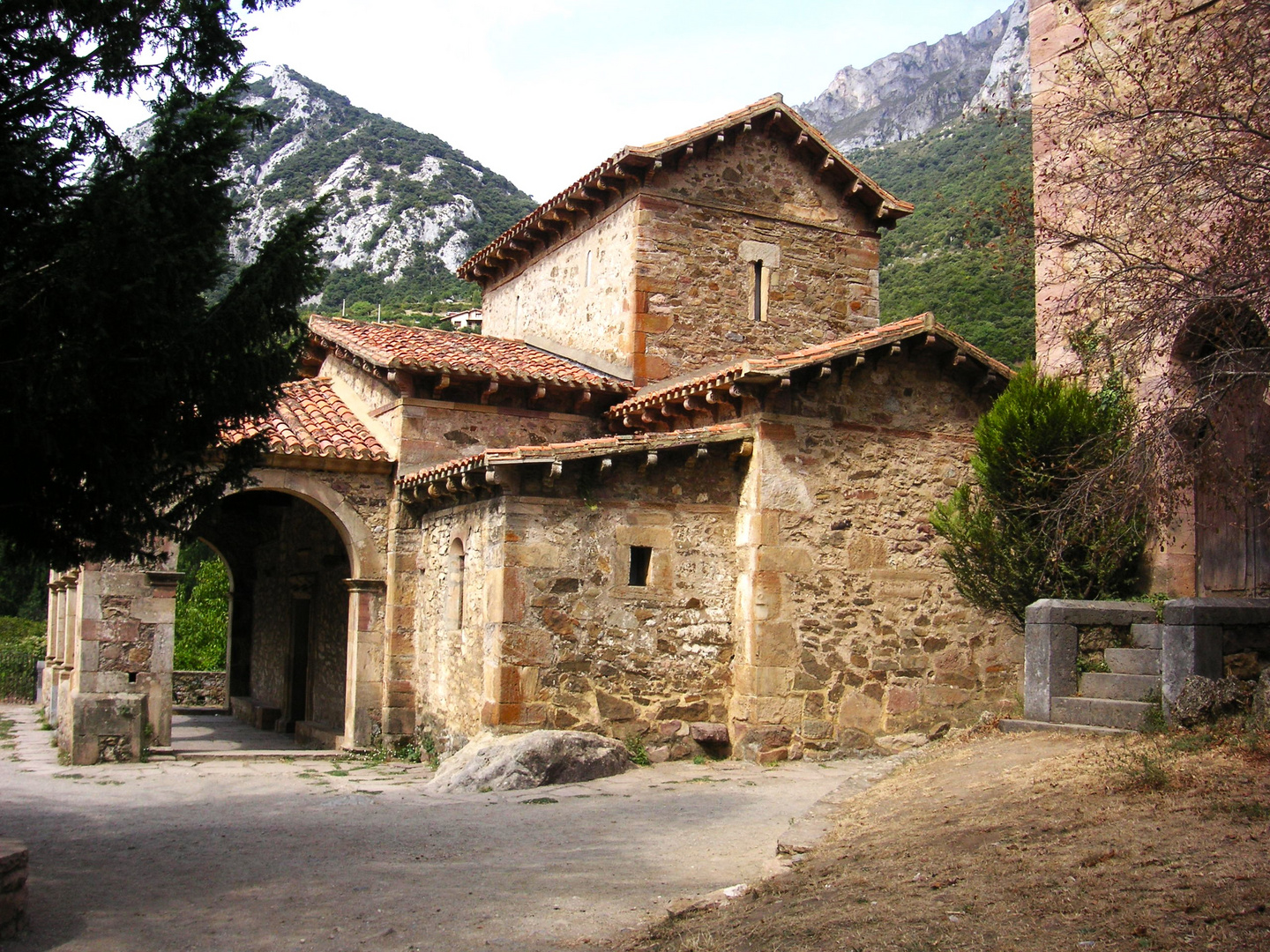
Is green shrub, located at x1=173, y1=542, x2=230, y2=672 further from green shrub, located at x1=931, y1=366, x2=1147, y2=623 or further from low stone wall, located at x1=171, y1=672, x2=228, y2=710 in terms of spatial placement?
green shrub, located at x1=931, y1=366, x2=1147, y2=623

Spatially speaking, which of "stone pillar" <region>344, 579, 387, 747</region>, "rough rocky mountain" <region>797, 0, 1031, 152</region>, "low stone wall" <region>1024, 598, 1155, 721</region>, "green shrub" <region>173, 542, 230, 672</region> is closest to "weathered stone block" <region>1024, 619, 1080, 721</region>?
→ "low stone wall" <region>1024, 598, 1155, 721</region>

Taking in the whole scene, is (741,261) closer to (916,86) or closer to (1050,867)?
(1050,867)

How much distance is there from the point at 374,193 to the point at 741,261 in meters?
37.5

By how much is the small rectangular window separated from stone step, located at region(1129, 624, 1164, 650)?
4976 mm

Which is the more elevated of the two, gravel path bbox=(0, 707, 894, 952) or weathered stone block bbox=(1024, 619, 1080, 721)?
weathered stone block bbox=(1024, 619, 1080, 721)

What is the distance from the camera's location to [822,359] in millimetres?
11969

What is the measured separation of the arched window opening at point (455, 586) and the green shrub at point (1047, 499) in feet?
18.9

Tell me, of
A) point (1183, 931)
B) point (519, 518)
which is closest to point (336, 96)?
point (519, 518)

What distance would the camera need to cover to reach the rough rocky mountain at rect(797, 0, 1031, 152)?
6462cm

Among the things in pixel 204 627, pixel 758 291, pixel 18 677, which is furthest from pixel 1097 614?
pixel 204 627

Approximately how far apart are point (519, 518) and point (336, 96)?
55.4m

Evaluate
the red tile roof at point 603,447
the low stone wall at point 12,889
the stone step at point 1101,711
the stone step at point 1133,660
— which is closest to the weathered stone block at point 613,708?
the red tile roof at point 603,447

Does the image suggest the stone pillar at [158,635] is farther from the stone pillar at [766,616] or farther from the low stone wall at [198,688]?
the low stone wall at [198,688]

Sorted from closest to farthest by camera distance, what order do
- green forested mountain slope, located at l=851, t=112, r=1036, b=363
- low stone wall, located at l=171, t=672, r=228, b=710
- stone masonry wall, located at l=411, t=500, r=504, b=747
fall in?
stone masonry wall, located at l=411, t=500, r=504, b=747
green forested mountain slope, located at l=851, t=112, r=1036, b=363
low stone wall, located at l=171, t=672, r=228, b=710
